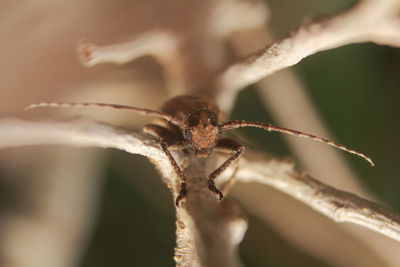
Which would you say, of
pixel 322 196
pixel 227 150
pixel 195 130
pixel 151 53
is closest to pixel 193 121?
pixel 195 130

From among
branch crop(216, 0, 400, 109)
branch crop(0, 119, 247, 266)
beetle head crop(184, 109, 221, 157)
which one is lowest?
branch crop(0, 119, 247, 266)

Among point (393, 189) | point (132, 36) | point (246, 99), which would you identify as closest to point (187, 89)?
point (132, 36)

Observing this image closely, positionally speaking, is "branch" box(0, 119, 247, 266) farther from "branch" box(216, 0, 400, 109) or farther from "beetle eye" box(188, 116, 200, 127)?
"branch" box(216, 0, 400, 109)

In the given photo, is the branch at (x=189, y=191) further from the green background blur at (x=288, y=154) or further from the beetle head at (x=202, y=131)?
the green background blur at (x=288, y=154)

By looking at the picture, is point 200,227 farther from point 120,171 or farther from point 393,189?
point 393,189

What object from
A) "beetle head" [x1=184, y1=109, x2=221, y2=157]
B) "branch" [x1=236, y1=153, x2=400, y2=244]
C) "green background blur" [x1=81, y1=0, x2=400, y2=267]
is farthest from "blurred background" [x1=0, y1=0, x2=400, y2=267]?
"beetle head" [x1=184, y1=109, x2=221, y2=157]

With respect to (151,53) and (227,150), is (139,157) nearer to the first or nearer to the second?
(151,53)
